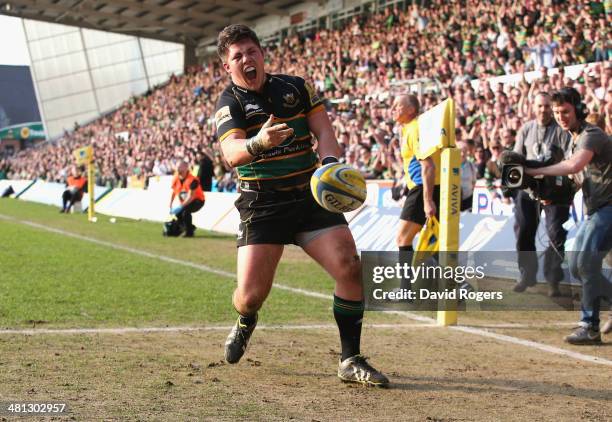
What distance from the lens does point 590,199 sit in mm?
7082

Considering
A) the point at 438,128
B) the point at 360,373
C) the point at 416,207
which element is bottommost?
the point at 360,373

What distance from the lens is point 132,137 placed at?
4644 cm

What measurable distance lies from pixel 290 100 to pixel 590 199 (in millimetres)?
2952

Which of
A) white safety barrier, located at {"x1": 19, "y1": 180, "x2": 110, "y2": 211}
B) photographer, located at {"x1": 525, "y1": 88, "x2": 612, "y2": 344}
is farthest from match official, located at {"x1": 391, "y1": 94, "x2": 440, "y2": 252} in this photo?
white safety barrier, located at {"x1": 19, "y1": 180, "x2": 110, "y2": 211}

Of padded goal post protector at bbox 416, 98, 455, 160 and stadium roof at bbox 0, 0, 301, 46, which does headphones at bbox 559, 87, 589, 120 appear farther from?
stadium roof at bbox 0, 0, 301, 46

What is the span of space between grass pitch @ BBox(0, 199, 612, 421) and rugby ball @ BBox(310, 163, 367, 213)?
110 centimetres

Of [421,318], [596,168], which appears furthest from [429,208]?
[596,168]

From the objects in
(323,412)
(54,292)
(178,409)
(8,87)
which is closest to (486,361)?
(323,412)

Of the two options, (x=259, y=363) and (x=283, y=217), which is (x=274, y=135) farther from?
(x=259, y=363)

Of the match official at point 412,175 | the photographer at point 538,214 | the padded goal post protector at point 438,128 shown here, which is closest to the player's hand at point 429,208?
the match official at point 412,175

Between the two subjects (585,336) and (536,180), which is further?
(536,180)

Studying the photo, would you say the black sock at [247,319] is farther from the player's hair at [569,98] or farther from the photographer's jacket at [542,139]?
the photographer's jacket at [542,139]

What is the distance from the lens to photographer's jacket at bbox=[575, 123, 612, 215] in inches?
267

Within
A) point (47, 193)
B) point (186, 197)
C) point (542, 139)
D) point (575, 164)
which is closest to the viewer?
point (575, 164)
